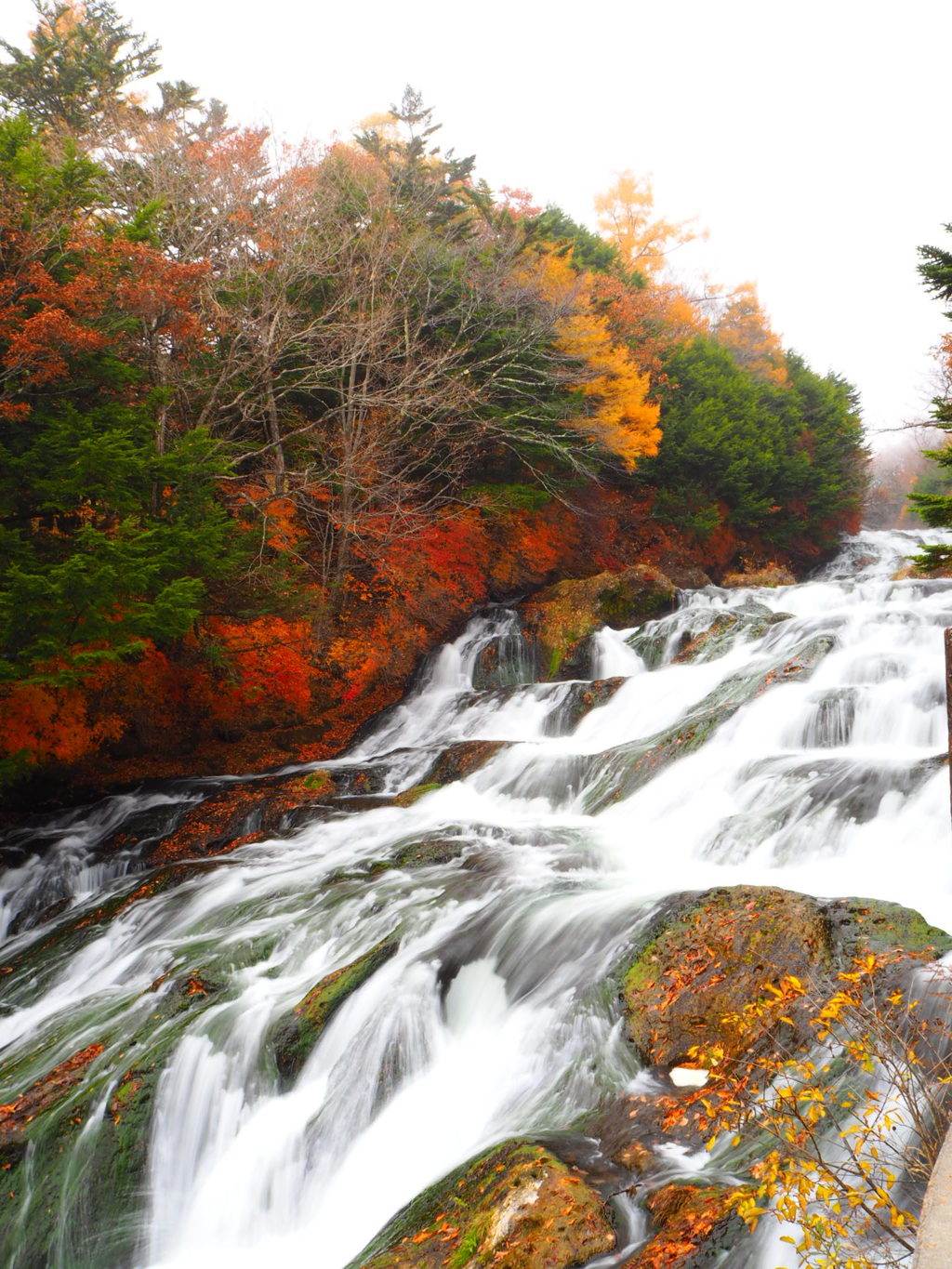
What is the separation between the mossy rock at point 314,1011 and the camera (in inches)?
211

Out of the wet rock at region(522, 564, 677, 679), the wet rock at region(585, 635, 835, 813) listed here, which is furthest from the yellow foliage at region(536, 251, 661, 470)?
the wet rock at region(585, 635, 835, 813)

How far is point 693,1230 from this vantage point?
128 inches

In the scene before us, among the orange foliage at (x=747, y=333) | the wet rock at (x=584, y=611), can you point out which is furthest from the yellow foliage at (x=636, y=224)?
the wet rock at (x=584, y=611)

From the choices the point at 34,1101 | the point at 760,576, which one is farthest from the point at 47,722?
the point at 760,576

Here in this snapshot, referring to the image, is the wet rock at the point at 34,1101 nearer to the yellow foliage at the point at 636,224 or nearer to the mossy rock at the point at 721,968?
the mossy rock at the point at 721,968

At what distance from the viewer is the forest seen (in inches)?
365

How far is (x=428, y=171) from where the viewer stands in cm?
2162

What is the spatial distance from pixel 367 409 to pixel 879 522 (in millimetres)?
39814

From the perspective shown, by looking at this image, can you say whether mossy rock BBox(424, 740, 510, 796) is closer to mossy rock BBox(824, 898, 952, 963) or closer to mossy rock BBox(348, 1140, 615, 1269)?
mossy rock BBox(824, 898, 952, 963)

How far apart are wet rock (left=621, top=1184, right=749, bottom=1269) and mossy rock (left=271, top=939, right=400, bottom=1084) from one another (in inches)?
108

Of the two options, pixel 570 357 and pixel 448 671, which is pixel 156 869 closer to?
pixel 448 671

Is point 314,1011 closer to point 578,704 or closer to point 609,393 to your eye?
point 578,704

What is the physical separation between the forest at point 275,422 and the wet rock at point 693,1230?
7283 millimetres

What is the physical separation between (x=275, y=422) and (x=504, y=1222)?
13.5 metres
